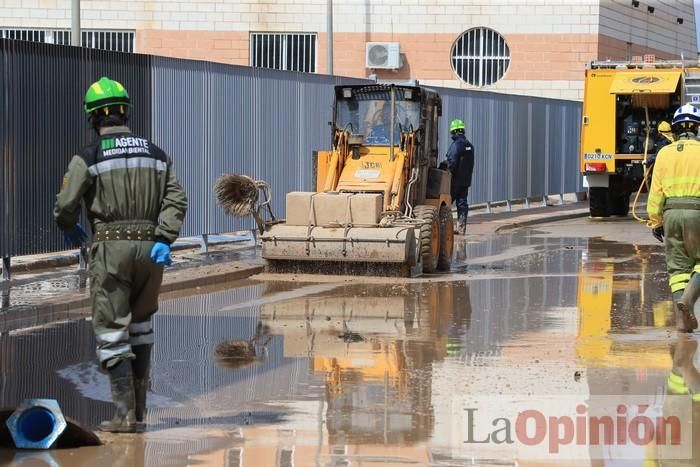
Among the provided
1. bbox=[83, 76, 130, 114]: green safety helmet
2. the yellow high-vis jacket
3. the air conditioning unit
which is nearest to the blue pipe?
bbox=[83, 76, 130, 114]: green safety helmet

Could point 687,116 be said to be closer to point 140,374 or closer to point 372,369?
point 372,369

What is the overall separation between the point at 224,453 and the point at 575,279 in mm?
9637

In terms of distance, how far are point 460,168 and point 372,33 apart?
1987 centimetres

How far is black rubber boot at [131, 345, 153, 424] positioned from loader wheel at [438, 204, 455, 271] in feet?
31.7

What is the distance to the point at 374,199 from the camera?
→ 16.1 m

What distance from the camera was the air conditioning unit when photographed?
4159 centimetres

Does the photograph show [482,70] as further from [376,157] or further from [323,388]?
[323,388]

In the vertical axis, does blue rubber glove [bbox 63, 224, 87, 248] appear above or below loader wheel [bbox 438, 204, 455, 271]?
above

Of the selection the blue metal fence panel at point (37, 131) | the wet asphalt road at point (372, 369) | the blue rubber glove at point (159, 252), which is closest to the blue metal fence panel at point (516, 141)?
the blue metal fence panel at point (37, 131)

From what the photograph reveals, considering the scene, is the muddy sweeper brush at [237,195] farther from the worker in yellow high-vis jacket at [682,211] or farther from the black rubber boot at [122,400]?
the black rubber boot at [122,400]

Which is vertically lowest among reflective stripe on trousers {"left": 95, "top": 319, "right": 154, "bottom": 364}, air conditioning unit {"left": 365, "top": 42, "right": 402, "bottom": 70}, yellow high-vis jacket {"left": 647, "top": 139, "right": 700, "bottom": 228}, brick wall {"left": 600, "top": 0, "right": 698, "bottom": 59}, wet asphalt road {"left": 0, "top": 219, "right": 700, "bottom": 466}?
wet asphalt road {"left": 0, "top": 219, "right": 700, "bottom": 466}

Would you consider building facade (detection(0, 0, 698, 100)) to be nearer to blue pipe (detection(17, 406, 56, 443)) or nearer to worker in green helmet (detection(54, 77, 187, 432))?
worker in green helmet (detection(54, 77, 187, 432))

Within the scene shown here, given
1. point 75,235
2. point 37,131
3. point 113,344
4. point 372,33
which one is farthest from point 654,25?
point 113,344

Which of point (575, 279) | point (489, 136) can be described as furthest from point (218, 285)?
point (489, 136)
